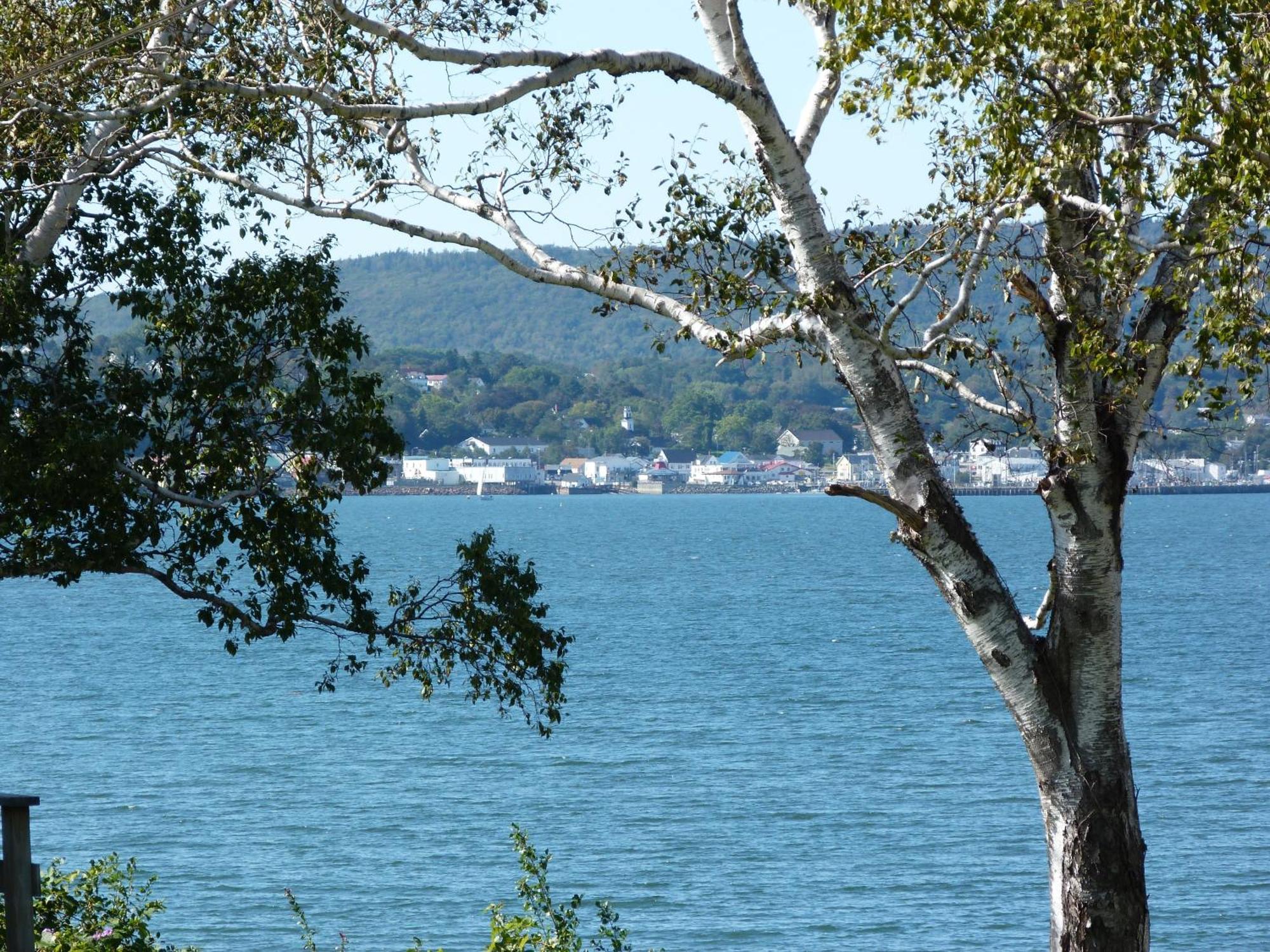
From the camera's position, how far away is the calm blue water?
1995 centimetres

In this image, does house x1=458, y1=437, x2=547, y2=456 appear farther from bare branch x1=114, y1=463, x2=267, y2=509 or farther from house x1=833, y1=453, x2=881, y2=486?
bare branch x1=114, y1=463, x2=267, y2=509

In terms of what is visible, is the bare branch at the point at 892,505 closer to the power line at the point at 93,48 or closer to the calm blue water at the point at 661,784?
the power line at the point at 93,48

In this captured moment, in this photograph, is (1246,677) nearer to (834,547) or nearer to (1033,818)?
(1033,818)

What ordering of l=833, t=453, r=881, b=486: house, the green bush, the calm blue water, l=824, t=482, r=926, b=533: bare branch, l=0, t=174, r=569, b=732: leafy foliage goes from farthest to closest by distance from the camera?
l=833, t=453, r=881, b=486: house → the calm blue water → l=0, t=174, r=569, b=732: leafy foliage → l=824, t=482, r=926, b=533: bare branch → the green bush

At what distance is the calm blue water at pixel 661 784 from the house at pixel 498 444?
132277 millimetres

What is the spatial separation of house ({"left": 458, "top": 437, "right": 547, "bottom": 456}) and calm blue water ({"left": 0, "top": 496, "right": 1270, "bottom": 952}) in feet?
434

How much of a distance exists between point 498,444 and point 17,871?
193m

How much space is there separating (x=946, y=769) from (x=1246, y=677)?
51.9 feet

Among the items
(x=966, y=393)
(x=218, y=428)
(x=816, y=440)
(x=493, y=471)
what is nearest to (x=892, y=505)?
(x=966, y=393)

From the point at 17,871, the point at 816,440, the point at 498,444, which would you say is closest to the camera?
the point at 17,871

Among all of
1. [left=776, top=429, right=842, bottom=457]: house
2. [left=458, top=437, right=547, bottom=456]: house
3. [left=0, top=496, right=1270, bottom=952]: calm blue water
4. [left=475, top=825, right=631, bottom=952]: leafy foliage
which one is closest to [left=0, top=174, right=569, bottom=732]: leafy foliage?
[left=475, top=825, right=631, bottom=952]: leafy foliage

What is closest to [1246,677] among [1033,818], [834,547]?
[1033,818]

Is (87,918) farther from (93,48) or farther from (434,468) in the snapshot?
(434,468)

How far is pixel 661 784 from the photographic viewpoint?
27.5 m
